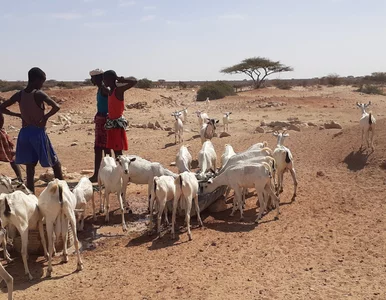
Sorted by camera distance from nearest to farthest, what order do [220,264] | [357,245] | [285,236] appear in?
1. [220,264]
2. [357,245]
3. [285,236]

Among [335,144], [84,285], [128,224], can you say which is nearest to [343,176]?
[335,144]

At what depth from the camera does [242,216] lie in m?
7.93

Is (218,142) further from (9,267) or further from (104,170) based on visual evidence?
(9,267)

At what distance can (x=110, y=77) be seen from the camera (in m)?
8.73

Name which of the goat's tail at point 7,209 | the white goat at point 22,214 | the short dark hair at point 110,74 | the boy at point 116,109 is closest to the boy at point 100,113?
the boy at point 116,109

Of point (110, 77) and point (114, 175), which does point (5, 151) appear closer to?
point (110, 77)

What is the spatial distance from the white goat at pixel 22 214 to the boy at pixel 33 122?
1.57 m

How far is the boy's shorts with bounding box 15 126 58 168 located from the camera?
294 inches

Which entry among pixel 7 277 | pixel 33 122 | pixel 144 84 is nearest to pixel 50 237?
pixel 7 277

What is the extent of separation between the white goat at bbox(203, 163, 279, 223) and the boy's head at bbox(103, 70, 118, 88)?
292 centimetres

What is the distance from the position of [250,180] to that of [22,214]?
3.94 m

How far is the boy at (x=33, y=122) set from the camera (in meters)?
7.25

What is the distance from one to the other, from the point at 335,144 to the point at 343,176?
2.56 m

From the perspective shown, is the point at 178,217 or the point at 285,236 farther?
the point at 178,217
